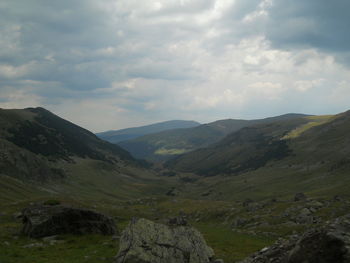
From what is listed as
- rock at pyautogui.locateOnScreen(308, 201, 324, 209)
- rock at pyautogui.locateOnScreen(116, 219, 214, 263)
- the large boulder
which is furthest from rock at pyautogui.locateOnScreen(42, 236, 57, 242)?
rock at pyautogui.locateOnScreen(308, 201, 324, 209)

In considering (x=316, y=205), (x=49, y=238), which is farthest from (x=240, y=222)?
(x=49, y=238)

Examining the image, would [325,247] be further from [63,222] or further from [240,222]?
[240,222]

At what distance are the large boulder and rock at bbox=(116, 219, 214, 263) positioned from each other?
452 inches

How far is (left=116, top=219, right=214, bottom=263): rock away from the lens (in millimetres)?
22203

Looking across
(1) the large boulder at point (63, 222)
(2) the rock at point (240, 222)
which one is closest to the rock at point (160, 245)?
(1) the large boulder at point (63, 222)

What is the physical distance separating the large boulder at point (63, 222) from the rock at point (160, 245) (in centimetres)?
1148

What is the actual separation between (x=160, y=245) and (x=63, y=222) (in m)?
17.1

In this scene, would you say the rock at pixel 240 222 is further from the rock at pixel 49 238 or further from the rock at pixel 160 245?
the rock at pixel 49 238

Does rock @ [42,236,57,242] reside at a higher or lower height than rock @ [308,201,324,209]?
higher

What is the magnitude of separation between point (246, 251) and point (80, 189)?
15574 centimetres

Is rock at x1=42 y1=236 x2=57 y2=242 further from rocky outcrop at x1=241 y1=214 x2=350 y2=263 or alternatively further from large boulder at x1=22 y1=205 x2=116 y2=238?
rocky outcrop at x1=241 y1=214 x2=350 y2=263

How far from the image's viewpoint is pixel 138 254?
21.9m

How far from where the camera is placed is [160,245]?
23.7 meters

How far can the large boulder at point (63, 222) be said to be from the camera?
34406mm
